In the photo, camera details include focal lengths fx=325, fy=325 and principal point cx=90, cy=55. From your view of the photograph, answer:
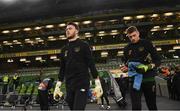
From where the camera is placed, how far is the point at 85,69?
4500 mm

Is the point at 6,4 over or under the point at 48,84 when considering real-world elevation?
over

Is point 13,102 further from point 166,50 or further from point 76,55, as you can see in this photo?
point 166,50

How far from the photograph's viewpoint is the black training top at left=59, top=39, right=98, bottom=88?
4.43 metres

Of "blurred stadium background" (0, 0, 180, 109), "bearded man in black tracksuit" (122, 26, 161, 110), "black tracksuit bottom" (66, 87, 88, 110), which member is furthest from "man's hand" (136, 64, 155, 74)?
"blurred stadium background" (0, 0, 180, 109)

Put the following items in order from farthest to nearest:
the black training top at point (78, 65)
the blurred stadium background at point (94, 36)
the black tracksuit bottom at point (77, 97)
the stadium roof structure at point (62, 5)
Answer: the blurred stadium background at point (94, 36)
the stadium roof structure at point (62, 5)
the black training top at point (78, 65)
the black tracksuit bottom at point (77, 97)

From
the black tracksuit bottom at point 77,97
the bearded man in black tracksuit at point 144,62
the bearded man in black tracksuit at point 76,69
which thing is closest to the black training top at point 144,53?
the bearded man in black tracksuit at point 144,62

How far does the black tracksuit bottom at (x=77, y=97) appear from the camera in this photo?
14.0 ft

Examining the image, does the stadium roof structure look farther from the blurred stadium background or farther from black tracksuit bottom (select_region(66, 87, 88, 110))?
black tracksuit bottom (select_region(66, 87, 88, 110))

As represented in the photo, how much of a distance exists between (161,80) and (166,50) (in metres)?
23.0

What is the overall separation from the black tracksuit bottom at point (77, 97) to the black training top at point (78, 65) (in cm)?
7

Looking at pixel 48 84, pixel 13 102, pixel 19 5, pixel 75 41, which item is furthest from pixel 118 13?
pixel 75 41

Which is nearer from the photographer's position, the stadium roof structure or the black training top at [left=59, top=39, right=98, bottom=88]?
the black training top at [left=59, top=39, right=98, bottom=88]

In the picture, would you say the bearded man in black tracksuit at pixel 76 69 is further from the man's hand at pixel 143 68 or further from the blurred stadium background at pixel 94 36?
the blurred stadium background at pixel 94 36

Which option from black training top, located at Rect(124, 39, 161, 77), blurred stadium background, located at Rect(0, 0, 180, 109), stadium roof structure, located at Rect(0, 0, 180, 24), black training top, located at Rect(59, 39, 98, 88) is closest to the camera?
black training top, located at Rect(59, 39, 98, 88)
